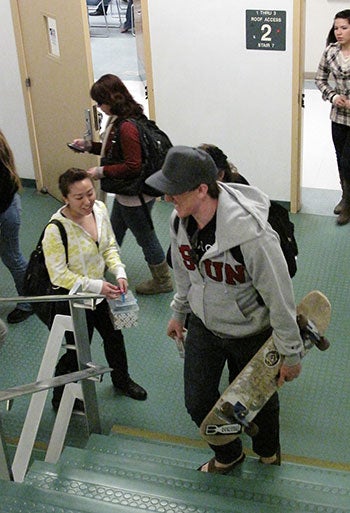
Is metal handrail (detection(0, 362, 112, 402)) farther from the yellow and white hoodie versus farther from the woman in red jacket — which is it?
the woman in red jacket

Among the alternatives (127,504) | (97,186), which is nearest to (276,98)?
(97,186)

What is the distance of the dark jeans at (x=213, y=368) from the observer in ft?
10.8

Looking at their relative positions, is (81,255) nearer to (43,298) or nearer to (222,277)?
(43,298)

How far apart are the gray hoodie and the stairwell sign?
3.21m

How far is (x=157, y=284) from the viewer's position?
564 cm

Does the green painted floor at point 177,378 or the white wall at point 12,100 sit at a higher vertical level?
the white wall at point 12,100

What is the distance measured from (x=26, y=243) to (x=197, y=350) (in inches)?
132

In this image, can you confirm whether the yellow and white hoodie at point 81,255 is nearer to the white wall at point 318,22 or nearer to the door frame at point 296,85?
the door frame at point 296,85

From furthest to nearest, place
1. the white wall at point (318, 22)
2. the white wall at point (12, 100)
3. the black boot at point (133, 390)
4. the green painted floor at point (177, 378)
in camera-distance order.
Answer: the white wall at point (318, 22), the white wall at point (12, 100), the black boot at point (133, 390), the green painted floor at point (177, 378)

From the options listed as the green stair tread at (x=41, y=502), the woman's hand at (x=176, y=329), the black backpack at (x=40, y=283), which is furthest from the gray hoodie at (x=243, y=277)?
the black backpack at (x=40, y=283)

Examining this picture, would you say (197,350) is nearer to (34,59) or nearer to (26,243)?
(26,243)

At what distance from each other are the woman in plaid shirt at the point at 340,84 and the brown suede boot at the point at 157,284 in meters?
1.64

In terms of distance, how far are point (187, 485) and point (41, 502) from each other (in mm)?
674

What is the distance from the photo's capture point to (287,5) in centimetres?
592
